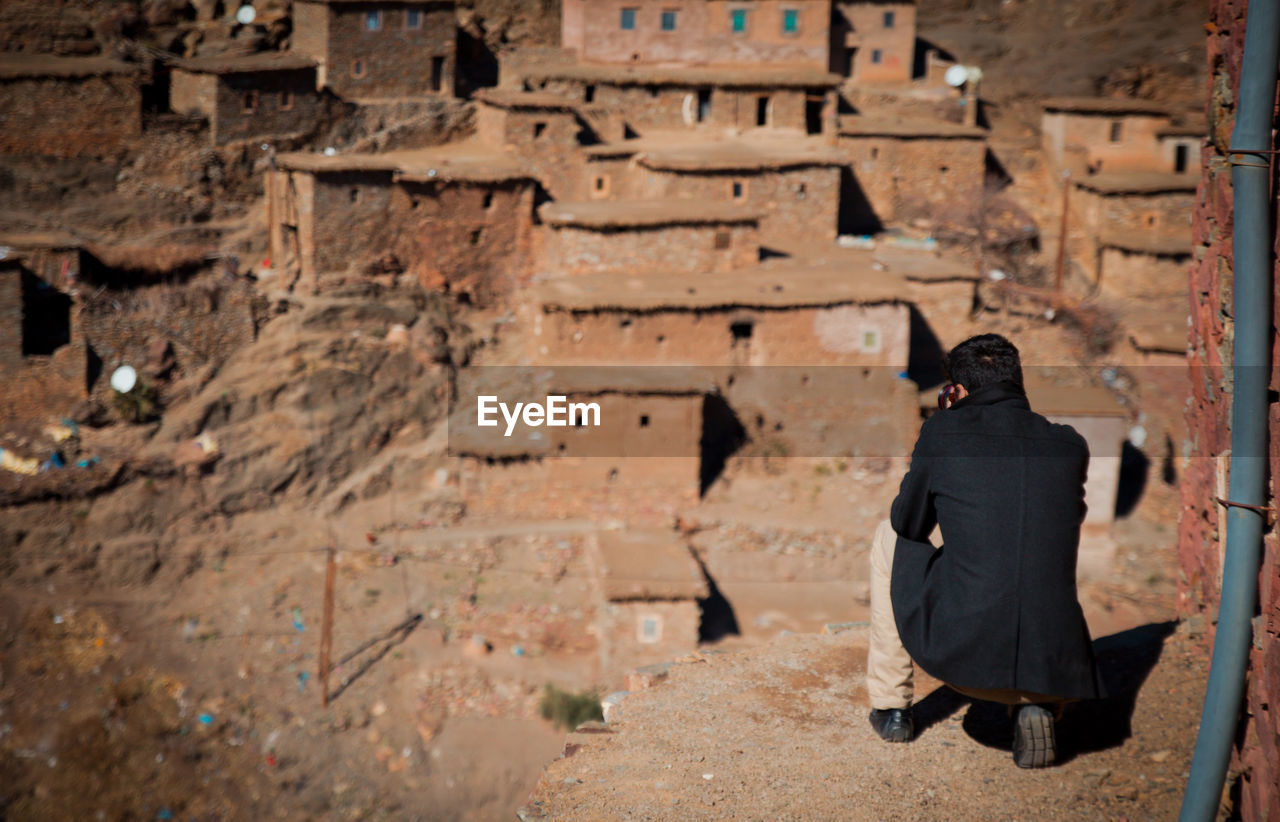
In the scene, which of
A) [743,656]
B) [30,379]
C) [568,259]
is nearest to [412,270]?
[568,259]

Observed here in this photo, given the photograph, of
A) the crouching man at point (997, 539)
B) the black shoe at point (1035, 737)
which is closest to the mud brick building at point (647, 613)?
the black shoe at point (1035, 737)

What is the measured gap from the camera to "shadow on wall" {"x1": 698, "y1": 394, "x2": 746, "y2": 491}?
66.9 feet

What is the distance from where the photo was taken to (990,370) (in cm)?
510

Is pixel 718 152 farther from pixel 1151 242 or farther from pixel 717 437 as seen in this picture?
pixel 1151 242

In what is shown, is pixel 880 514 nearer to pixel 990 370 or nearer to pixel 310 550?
pixel 310 550

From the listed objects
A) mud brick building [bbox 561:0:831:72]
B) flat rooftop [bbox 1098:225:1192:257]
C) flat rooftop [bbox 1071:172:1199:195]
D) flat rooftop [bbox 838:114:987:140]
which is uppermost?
mud brick building [bbox 561:0:831:72]

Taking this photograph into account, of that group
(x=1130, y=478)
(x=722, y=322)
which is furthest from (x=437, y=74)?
(x=1130, y=478)

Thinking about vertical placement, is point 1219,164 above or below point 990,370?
above

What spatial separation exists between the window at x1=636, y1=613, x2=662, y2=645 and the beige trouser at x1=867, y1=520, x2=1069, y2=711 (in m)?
11.7

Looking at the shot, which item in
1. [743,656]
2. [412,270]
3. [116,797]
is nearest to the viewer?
[743,656]

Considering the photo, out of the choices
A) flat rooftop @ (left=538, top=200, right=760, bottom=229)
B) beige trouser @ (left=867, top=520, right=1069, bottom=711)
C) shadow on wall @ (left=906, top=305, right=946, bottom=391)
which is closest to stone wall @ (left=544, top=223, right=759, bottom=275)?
flat rooftop @ (left=538, top=200, right=760, bottom=229)

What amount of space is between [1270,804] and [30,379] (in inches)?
817

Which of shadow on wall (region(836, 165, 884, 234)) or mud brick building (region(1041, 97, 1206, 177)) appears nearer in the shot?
shadow on wall (region(836, 165, 884, 234))

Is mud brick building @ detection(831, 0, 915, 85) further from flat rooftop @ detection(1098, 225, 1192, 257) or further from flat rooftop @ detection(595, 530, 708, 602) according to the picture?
flat rooftop @ detection(595, 530, 708, 602)
